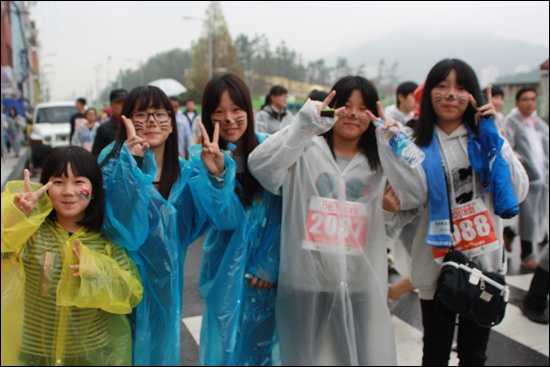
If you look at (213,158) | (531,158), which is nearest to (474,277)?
(213,158)

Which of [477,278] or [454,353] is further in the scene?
[454,353]

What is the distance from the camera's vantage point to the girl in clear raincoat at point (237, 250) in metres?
2.20

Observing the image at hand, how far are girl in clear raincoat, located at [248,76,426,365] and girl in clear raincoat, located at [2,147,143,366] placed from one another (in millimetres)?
657

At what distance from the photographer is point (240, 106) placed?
2207 mm

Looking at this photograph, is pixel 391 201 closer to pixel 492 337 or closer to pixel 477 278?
pixel 477 278

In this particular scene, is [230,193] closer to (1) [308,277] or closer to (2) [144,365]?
(1) [308,277]

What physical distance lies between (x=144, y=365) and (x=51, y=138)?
11.4m

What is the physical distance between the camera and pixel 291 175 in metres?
2.22

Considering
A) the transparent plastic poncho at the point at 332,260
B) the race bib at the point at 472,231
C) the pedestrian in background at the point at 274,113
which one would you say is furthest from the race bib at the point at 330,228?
the pedestrian in background at the point at 274,113

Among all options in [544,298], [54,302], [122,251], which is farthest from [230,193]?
[544,298]

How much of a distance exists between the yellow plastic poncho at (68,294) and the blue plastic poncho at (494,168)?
1.46m

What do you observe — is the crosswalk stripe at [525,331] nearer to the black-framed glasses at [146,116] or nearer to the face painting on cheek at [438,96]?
the face painting on cheek at [438,96]

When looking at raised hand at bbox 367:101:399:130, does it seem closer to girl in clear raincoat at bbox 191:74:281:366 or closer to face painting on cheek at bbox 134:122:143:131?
girl in clear raincoat at bbox 191:74:281:366

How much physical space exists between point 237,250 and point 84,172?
717 millimetres
